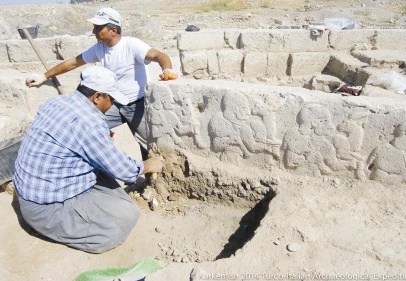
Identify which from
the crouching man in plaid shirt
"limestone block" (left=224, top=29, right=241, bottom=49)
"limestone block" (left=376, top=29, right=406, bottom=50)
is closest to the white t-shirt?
the crouching man in plaid shirt

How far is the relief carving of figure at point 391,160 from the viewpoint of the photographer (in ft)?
7.80

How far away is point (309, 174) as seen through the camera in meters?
2.71

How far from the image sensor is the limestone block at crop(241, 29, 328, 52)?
5.15m

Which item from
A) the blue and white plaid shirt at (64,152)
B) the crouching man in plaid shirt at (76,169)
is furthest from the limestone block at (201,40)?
the blue and white plaid shirt at (64,152)

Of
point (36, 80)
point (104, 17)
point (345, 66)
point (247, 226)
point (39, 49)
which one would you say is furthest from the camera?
point (39, 49)

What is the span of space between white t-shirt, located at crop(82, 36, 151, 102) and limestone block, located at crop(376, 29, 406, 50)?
148 inches

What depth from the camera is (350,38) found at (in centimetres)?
536

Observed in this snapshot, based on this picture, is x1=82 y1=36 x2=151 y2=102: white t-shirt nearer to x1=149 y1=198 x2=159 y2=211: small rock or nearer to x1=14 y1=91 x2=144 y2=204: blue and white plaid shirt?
x1=14 y1=91 x2=144 y2=204: blue and white plaid shirt

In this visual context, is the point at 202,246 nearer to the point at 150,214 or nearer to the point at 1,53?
the point at 150,214

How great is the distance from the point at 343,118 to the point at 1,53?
207 inches

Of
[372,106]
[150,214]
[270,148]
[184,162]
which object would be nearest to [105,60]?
[184,162]

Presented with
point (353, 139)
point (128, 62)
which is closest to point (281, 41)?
point (128, 62)

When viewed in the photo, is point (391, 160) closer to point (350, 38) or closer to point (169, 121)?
point (169, 121)

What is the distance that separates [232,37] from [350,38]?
1.75 meters
